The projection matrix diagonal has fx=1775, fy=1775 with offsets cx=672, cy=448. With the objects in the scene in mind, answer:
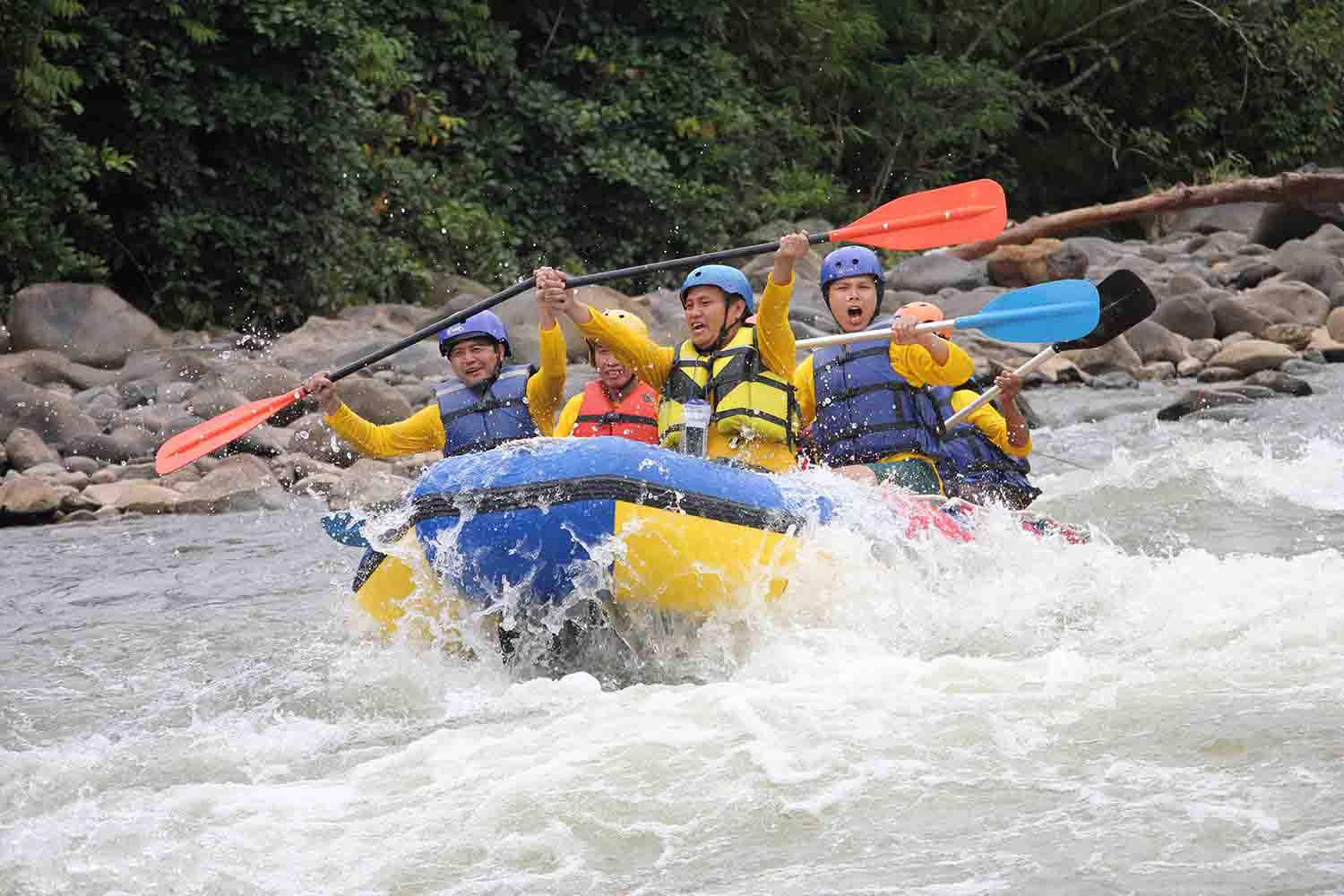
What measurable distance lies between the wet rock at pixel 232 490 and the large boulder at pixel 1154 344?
20.9ft

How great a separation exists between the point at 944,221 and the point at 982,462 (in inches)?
40.5

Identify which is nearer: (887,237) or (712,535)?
(712,535)

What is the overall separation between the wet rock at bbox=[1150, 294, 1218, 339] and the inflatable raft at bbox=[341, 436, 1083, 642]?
871 cm

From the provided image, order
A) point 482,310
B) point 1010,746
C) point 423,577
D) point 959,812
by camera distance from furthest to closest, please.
A: point 482,310 → point 423,577 → point 1010,746 → point 959,812

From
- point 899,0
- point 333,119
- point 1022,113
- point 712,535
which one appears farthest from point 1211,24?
point 712,535

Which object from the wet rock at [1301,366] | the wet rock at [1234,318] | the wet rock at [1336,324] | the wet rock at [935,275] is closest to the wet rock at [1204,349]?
the wet rock at [1234,318]

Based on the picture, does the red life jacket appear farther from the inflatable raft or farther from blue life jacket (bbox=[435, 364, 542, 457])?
the inflatable raft

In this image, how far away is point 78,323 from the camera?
11.8 meters

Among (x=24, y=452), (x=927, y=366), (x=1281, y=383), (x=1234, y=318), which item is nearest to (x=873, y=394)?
(x=927, y=366)

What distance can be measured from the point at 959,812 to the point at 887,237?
121 inches

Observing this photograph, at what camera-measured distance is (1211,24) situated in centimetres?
2086

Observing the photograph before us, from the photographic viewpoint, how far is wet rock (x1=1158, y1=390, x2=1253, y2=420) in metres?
10.5

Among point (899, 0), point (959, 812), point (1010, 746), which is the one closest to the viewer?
point (959, 812)

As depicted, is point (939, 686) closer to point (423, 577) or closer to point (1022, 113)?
point (423, 577)
